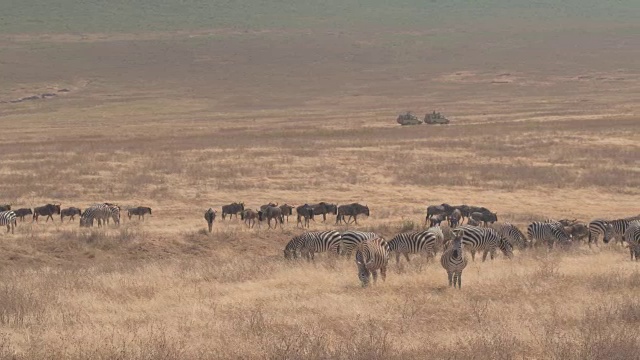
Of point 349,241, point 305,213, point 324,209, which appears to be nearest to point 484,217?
point 324,209

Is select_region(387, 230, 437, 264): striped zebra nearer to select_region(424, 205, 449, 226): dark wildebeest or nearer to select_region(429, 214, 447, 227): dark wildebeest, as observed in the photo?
select_region(429, 214, 447, 227): dark wildebeest

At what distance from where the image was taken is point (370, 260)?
15398 millimetres

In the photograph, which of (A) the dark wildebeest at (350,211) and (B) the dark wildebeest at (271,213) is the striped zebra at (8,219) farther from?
(A) the dark wildebeest at (350,211)

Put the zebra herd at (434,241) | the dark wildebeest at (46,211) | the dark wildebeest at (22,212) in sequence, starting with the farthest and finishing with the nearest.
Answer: the dark wildebeest at (46,211)
the dark wildebeest at (22,212)
the zebra herd at (434,241)

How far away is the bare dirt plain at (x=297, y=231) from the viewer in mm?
11758

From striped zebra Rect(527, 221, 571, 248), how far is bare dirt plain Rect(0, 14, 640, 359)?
108 centimetres

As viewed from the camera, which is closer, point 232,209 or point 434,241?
point 434,241

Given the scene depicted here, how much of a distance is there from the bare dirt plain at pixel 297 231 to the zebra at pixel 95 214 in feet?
5.16

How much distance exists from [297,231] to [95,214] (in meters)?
7.01

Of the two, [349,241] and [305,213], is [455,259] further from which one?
[305,213]

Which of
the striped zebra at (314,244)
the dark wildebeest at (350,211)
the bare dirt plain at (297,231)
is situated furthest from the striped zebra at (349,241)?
the dark wildebeest at (350,211)

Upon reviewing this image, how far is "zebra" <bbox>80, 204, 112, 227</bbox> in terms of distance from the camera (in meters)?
27.4

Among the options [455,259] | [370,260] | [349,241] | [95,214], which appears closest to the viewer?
[455,259]

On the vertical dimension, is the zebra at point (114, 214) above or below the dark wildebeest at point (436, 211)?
below
